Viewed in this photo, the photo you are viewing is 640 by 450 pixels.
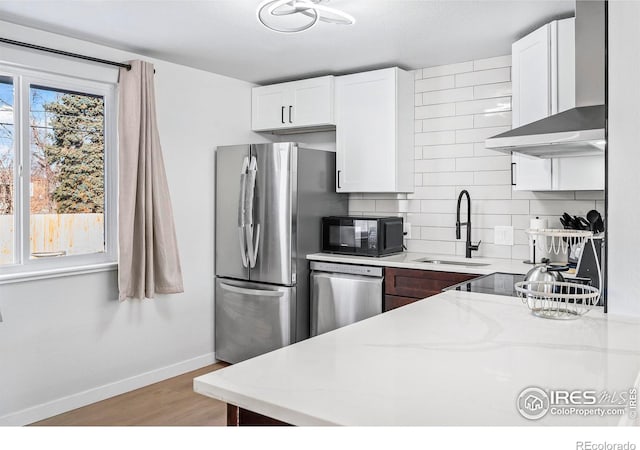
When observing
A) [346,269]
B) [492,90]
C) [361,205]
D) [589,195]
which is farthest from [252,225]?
[589,195]

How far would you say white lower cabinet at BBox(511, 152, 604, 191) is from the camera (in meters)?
2.82

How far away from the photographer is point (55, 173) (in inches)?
125

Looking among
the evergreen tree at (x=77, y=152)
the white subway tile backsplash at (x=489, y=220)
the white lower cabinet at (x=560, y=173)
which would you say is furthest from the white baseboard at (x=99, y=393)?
the white lower cabinet at (x=560, y=173)

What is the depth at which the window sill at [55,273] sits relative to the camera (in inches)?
113

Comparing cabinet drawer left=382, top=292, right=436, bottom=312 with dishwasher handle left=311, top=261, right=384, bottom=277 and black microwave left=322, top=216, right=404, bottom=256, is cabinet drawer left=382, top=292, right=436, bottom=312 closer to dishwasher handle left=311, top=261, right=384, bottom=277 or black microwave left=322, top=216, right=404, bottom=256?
dishwasher handle left=311, top=261, right=384, bottom=277

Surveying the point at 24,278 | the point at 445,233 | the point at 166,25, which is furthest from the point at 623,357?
the point at 24,278

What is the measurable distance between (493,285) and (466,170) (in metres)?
1.50

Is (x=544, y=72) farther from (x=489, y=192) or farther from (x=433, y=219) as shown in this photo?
(x=433, y=219)

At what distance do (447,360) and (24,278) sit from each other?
2.64 meters

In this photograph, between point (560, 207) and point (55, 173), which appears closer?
point (55, 173)

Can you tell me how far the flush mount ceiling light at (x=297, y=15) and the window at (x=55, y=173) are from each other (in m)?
1.36

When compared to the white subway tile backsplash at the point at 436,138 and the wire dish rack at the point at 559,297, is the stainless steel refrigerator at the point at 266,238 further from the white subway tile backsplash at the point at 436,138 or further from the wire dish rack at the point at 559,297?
the wire dish rack at the point at 559,297

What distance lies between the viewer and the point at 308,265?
3.80 m
